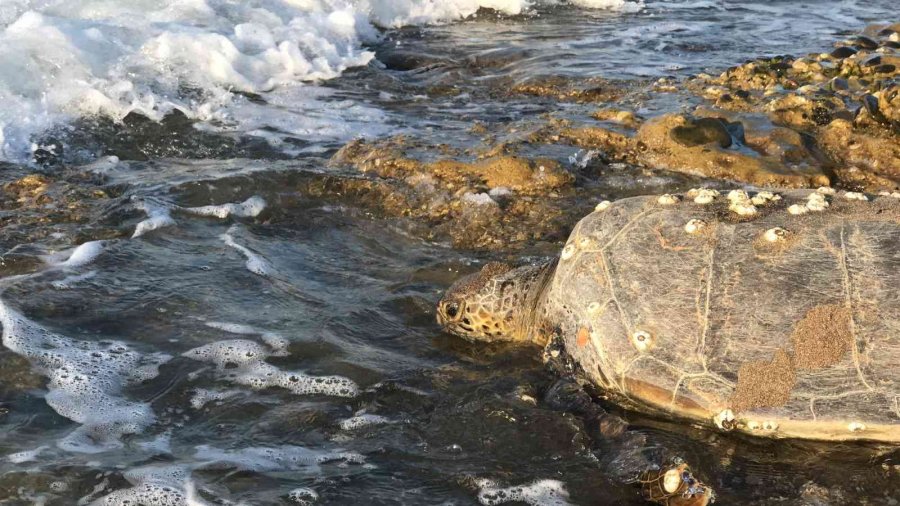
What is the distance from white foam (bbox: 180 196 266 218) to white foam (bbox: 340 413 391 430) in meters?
2.33

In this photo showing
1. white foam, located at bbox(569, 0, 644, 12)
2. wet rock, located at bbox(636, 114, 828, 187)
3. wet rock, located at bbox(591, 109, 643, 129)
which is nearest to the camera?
wet rock, located at bbox(636, 114, 828, 187)

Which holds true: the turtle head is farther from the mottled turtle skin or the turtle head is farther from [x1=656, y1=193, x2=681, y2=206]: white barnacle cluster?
[x1=656, y1=193, x2=681, y2=206]: white barnacle cluster

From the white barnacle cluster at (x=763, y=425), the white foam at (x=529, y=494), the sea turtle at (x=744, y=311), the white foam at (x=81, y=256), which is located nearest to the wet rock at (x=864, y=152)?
the sea turtle at (x=744, y=311)

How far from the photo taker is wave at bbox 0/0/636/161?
7070 millimetres

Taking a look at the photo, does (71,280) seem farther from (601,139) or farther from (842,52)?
(842,52)

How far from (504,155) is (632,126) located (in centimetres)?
131

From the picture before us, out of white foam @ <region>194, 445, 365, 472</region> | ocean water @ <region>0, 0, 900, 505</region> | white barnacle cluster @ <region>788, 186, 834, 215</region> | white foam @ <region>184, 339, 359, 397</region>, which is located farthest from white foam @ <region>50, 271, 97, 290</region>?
white barnacle cluster @ <region>788, 186, 834, 215</region>

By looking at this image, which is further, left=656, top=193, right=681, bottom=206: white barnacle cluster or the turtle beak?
the turtle beak

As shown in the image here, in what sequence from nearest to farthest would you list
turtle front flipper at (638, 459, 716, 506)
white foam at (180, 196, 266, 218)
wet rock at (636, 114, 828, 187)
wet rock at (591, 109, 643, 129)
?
turtle front flipper at (638, 459, 716, 506)
white foam at (180, 196, 266, 218)
wet rock at (636, 114, 828, 187)
wet rock at (591, 109, 643, 129)

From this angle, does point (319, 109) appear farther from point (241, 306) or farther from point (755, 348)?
point (755, 348)

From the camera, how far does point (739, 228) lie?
351 cm

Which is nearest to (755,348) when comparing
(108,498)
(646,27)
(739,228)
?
(739,228)

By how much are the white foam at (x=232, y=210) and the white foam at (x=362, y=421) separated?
2334mm

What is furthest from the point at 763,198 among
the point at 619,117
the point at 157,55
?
the point at 157,55
